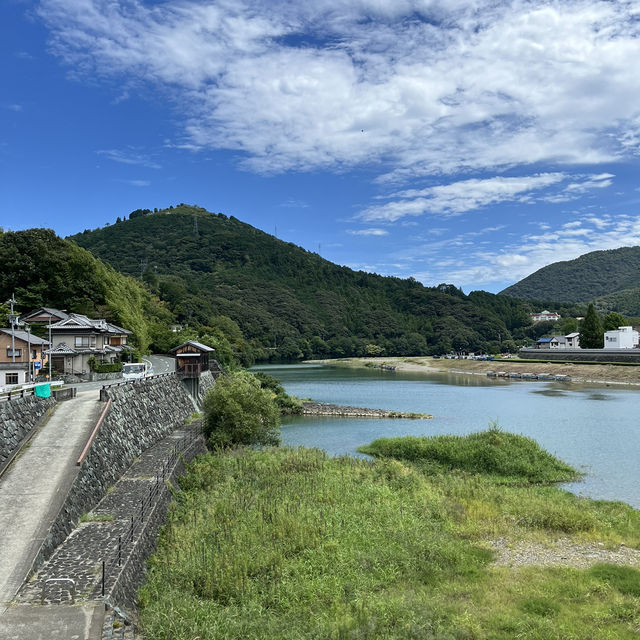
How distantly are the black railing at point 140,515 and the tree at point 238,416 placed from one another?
3.98 metres

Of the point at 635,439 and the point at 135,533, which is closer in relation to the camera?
the point at 135,533

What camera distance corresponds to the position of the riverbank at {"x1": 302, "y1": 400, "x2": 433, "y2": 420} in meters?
50.3

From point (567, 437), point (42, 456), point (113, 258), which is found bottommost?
point (567, 437)

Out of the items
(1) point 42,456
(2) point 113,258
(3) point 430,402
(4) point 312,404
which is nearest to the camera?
(1) point 42,456

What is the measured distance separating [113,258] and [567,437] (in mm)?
171785

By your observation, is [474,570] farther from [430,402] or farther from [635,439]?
[430,402]

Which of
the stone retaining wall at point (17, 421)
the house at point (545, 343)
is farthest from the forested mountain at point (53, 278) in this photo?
the house at point (545, 343)

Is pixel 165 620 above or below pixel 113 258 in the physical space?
below

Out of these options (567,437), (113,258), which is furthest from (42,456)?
(113,258)

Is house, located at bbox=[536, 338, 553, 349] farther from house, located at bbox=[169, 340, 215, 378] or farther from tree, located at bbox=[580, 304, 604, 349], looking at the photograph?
house, located at bbox=[169, 340, 215, 378]

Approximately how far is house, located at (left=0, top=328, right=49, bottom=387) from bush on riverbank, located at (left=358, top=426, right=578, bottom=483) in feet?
72.5

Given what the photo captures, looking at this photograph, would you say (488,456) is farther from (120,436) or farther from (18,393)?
(18,393)

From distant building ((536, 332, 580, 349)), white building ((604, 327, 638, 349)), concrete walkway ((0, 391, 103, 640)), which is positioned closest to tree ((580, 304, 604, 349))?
white building ((604, 327, 638, 349))

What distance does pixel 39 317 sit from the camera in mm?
47719
